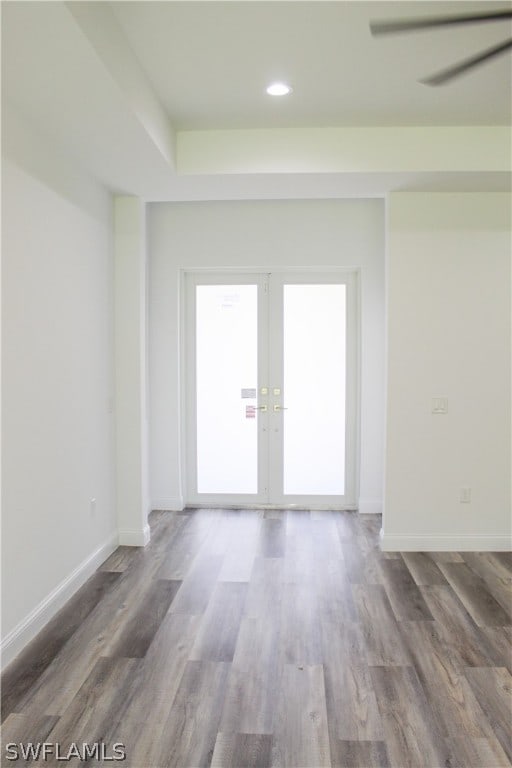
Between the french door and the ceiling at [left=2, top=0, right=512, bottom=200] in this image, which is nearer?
the ceiling at [left=2, top=0, right=512, bottom=200]

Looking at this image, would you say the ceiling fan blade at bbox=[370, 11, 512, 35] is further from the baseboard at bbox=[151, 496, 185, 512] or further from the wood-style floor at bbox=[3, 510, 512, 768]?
the baseboard at bbox=[151, 496, 185, 512]

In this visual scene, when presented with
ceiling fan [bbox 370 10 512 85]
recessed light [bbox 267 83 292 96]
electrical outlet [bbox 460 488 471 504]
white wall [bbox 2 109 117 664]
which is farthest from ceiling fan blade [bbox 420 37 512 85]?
electrical outlet [bbox 460 488 471 504]

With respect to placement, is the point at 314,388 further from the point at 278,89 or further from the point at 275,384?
the point at 278,89

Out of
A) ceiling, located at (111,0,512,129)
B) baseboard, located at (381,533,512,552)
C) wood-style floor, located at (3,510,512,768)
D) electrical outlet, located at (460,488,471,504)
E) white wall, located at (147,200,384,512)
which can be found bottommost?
wood-style floor, located at (3,510,512,768)

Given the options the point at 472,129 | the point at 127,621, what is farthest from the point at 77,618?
the point at 472,129

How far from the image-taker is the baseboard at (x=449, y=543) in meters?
4.23

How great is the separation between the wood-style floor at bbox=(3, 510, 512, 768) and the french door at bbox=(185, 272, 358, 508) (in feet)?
3.90

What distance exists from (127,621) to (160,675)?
1.95ft

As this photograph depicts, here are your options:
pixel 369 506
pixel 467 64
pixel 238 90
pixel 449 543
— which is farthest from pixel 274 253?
pixel 467 64

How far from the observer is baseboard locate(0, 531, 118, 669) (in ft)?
8.66

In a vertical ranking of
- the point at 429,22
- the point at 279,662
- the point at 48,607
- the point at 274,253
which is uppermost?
the point at 429,22

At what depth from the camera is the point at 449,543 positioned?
167 inches

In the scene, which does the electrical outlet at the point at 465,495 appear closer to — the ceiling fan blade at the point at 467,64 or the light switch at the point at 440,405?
the light switch at the point at 440,405

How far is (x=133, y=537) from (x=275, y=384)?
6.23 feet
